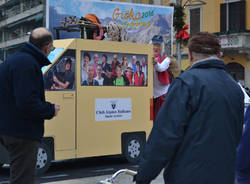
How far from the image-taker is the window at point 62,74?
24.4 ft

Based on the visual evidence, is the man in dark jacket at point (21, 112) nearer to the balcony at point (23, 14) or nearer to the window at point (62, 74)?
the window at point (62, 74)

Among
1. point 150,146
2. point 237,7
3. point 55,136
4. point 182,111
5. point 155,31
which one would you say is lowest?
point 55,136

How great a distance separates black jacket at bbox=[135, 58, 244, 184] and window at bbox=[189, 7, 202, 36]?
3021 centimetres

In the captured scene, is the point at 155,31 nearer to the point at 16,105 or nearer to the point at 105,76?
the point at 105,76

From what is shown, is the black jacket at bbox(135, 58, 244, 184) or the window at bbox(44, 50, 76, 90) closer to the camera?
the black jacket at bbox(135, 58, 244, 184)

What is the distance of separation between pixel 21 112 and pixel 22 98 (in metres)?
0.14

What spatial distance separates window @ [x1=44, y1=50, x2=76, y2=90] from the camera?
7441 millimetres

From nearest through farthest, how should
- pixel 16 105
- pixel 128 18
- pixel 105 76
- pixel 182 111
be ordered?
pixel 182 111, pixel 16 105, pixel 105 76, pixel 128 18

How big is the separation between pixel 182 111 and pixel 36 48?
1.83 meters

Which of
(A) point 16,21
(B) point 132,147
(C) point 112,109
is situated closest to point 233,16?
(B) point 132,147

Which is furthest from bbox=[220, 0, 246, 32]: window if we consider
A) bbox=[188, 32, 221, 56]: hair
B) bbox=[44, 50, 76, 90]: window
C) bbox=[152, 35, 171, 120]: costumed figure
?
bbox=[188, 32, 221, 56]: hair

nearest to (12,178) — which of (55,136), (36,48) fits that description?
(36,48)

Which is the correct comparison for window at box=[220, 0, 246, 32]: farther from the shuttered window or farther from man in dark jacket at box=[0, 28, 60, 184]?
man in dark jacket at box=[0, 28, 60, 184]

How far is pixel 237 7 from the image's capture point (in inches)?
1177
